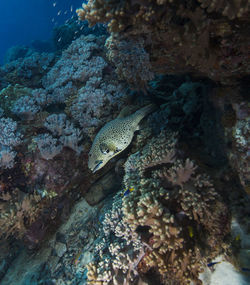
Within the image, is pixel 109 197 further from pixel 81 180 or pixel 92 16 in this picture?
pixel 92 16

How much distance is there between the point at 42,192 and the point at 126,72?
3146 millimetres

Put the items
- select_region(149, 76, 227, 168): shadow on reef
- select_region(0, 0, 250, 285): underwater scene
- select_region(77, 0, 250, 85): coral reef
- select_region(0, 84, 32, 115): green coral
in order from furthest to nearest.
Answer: select_region(0, 84, 32, 115): green coral → select_region(149, 76, 227, 168): shadow on reef → select_region(0, 0, 250, 285): underwater scene → select_region(77, 0, 250, 85): coral reef

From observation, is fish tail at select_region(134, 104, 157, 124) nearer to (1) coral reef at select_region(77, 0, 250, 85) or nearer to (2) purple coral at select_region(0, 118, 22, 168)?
(1) coral reef at select_region(77, 0, 250, 85)

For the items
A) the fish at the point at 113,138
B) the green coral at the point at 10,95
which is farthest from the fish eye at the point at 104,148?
the green coral at the point at 10,95

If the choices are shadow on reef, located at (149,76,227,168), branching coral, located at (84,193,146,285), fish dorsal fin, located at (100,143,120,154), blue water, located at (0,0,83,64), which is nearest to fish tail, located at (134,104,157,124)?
shadow on reef, located at (149,76,227,168)

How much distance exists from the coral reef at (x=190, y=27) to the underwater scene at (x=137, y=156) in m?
0.01

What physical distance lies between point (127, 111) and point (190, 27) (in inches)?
95.5

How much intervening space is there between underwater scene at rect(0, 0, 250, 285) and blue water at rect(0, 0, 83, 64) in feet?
221

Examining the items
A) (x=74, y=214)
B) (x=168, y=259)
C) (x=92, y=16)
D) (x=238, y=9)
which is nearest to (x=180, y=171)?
(x=168, y=259)

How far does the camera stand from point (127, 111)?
14.3ft

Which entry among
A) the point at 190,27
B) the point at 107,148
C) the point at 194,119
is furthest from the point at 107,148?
the point at 190,27

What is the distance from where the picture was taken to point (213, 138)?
3562 mm

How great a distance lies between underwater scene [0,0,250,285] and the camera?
7.94ft

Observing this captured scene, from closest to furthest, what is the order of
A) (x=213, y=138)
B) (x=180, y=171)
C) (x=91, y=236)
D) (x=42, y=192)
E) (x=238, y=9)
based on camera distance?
(x=238, y=9) → (x=180, y=171) → (x=213, y=138) → (x=42, y=192) → (x=91, y=236)
